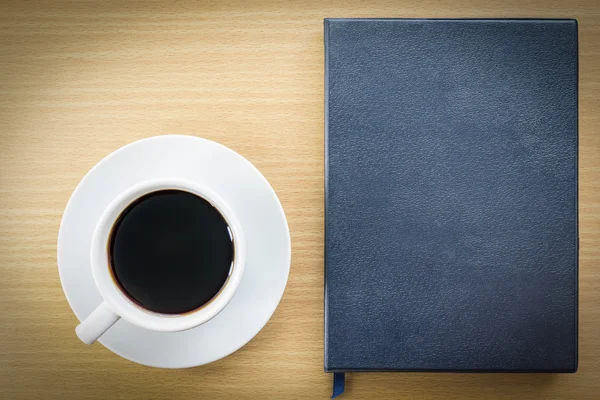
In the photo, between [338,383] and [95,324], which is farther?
[338,383]

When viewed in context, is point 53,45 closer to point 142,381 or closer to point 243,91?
point 243,91

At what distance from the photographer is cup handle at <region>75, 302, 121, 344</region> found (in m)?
0.48

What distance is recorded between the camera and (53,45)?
22.9 inches

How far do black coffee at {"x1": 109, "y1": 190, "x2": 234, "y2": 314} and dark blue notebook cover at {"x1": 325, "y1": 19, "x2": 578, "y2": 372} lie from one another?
0.38 ft

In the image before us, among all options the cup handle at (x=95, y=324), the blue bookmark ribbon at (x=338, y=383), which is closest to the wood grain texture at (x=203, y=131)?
the blue bookmark ribbon at (x=338, y=383)

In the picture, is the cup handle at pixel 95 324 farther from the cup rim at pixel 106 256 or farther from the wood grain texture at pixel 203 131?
the wood grain texture at pixel 203 131

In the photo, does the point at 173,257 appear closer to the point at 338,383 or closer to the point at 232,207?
the point at 232,207

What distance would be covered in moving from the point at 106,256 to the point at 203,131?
0.17 m

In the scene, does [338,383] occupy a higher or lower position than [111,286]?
lower

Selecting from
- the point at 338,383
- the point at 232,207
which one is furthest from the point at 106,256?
the point at 338,383

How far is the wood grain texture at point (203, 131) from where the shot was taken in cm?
58

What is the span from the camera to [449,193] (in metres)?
0.55

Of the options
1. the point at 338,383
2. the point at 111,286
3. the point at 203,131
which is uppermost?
the point at 203,131

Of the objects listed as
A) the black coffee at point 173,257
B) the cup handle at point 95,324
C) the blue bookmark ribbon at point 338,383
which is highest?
the black coffee at point 173,257
